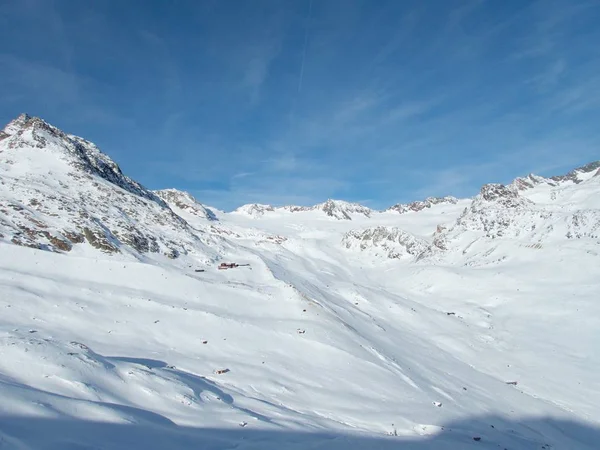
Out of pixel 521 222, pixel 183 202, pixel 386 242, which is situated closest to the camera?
pixel 521 222

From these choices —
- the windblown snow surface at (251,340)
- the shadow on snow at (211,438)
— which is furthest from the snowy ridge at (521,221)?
the shadow on snow at (211,438)

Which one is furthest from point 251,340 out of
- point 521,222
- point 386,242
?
point 386,242

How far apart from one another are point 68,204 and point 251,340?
80.5 feet

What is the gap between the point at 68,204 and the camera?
3466 centimetres

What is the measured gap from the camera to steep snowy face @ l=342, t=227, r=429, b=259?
262 feet

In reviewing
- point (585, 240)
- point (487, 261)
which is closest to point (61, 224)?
point (487, 261)

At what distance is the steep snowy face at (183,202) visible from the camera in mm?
110750

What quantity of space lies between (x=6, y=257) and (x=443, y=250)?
2512 inches

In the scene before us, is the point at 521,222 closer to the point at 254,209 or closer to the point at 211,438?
the point at 211,438

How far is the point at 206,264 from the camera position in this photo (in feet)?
129

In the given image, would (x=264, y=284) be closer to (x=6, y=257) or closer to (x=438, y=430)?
(x=6, y=257)

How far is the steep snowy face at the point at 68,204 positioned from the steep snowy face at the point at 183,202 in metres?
53.9

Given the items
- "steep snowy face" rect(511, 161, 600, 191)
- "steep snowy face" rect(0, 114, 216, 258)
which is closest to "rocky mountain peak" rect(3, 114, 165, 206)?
"steep snowy face" rect(0, 114, 216, 258)

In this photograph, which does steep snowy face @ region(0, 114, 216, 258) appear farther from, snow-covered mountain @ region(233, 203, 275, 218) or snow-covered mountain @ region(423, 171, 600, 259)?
snow-covered mountain @ region(233, 203, 275, 218)
